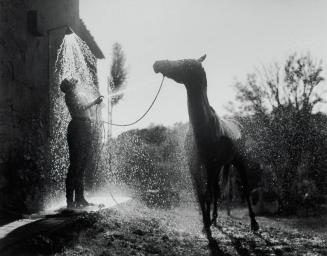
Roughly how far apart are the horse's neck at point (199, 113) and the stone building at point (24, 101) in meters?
3.20

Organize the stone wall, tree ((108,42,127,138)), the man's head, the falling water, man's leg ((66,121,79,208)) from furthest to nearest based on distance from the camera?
tree ((108,42,127,138)) → the falling water → the stone wall → the man's head → man's leg ((66,121,79,208))

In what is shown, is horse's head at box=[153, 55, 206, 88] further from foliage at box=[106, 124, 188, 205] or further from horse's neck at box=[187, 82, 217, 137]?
foliage at box=[106, 124, 188, 205]

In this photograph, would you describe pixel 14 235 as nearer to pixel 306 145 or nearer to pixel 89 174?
pixel 89 174

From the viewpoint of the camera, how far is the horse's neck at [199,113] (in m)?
5.64

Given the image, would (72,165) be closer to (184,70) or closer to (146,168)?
(184,70)

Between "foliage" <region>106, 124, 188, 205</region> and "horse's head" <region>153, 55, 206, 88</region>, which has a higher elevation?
"horse's head" <region>153, 55, 206, 88</region>

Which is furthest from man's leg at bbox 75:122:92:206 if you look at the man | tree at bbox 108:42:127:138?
tree at bbox 108:42:127:138

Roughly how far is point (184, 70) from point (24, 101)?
11.1 feet

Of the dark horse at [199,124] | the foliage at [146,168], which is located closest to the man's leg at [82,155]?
the dark horse at [199,124]

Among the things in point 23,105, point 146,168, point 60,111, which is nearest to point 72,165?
point 23,105

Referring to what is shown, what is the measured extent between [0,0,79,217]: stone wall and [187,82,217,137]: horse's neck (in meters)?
3.21

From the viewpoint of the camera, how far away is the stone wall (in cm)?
658

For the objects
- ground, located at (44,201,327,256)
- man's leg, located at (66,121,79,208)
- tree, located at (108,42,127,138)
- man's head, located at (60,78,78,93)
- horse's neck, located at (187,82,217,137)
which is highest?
tree, located at (108,42,127,138)

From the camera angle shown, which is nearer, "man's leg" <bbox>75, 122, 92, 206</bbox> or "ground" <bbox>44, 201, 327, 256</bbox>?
"ground" <bbox>44, 201, 327, 256</bbox>
